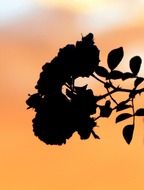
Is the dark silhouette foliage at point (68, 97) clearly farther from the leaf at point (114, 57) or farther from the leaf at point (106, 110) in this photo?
the leaf at point (114, 57)

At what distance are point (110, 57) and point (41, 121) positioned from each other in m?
0.44

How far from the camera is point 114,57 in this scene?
125 cm

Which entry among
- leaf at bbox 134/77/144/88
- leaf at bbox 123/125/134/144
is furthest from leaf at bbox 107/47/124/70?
leaf at bbox 123/125/134/144

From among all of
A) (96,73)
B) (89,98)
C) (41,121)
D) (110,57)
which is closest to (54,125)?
(41,121)

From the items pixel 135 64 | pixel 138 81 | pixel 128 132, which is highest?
pixel 135 64

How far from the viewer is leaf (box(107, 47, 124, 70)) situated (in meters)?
1.23

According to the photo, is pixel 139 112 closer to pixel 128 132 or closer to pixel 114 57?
pixel 128 132

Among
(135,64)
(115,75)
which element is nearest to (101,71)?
(115,75)

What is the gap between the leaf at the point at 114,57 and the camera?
4.02ft

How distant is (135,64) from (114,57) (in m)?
0.09

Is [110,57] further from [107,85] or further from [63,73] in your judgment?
[63,73]

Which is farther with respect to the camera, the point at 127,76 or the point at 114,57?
the point at 114,57

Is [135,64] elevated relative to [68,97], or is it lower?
elevated

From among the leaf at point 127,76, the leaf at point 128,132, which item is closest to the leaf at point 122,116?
the leaf at point 128,132
